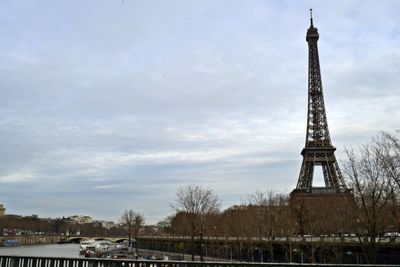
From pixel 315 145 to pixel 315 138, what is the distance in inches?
83.5

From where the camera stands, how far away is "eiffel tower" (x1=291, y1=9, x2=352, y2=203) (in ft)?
300

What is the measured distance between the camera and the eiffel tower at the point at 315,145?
91312 millimetres

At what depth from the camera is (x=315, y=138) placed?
97250 mm

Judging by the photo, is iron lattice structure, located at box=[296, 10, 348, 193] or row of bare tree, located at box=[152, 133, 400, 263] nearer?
row of bare tree, located at box=[152, 133, 400, 263]

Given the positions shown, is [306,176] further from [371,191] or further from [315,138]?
[371,191]

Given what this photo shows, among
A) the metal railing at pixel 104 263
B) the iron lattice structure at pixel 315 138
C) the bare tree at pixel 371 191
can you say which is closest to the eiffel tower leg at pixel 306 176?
the iron lattice structure at pixel 315 138

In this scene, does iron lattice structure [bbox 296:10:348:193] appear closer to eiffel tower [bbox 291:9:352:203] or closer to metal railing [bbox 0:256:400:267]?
eiffel tower [bbox 291:9:352:203]

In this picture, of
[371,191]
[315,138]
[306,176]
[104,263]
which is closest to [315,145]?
[315,138]

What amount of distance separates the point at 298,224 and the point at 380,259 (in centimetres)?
3076

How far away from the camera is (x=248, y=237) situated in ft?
226

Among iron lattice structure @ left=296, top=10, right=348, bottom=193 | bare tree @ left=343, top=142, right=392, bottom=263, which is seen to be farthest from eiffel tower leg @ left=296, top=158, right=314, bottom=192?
bare tree @ left=343, top=142, right=392, bottom=263

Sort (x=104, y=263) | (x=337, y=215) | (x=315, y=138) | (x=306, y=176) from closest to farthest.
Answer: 1. (x=104, y=263)
2. (x=337, y=215)
3. (x=306, y=176)
4. (x=315, y=138)

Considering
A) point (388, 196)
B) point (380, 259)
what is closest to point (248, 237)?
point (380, 259)

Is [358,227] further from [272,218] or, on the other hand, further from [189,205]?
[189,205]
